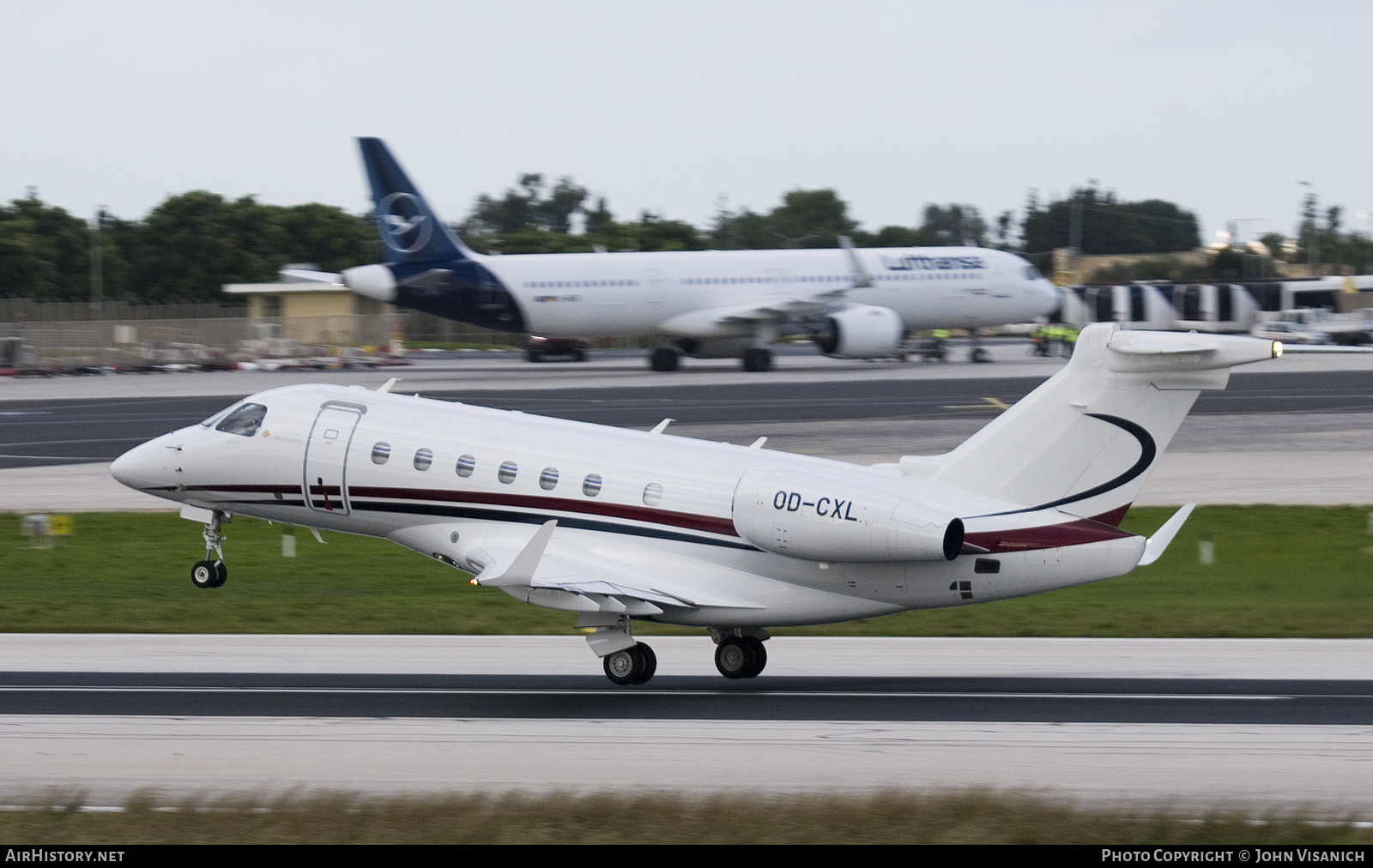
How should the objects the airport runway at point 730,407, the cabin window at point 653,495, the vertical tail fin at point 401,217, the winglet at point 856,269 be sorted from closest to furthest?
the cabin window at point 653,495, the airport runway at point 730,407, the vertical tail fin at point 401,217, the winglet at point 856,269

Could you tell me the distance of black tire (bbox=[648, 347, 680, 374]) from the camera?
65.4m

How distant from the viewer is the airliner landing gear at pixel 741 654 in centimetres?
1833

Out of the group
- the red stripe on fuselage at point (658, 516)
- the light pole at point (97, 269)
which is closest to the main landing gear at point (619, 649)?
the red stripe on fuselage at point (658, 516)

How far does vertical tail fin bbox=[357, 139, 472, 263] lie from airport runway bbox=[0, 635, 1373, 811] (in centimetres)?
4080

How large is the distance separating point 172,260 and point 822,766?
116 m

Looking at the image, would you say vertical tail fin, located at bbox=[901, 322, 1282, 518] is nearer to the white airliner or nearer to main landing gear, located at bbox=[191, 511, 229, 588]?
main landing gear, located at bbox=[191, 511, 229, 588]

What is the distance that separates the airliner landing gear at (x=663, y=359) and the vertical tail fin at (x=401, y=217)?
347 inches

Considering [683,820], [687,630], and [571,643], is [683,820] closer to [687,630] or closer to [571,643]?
[571,643]

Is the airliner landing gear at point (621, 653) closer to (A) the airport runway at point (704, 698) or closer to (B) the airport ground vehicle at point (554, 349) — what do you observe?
(A) the airport runway at point (704, 698)

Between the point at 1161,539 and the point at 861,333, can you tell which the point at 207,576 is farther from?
the point at 861,333

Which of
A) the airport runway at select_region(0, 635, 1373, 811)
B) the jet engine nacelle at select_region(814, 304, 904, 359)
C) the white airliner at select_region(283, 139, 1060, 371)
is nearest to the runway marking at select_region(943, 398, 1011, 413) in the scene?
the jet engine nacelle at select_region(814, 304, 904, 359)

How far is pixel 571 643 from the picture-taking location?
69.1 feet

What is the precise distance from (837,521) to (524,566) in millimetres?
3239

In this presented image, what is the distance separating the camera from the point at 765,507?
16984mm
